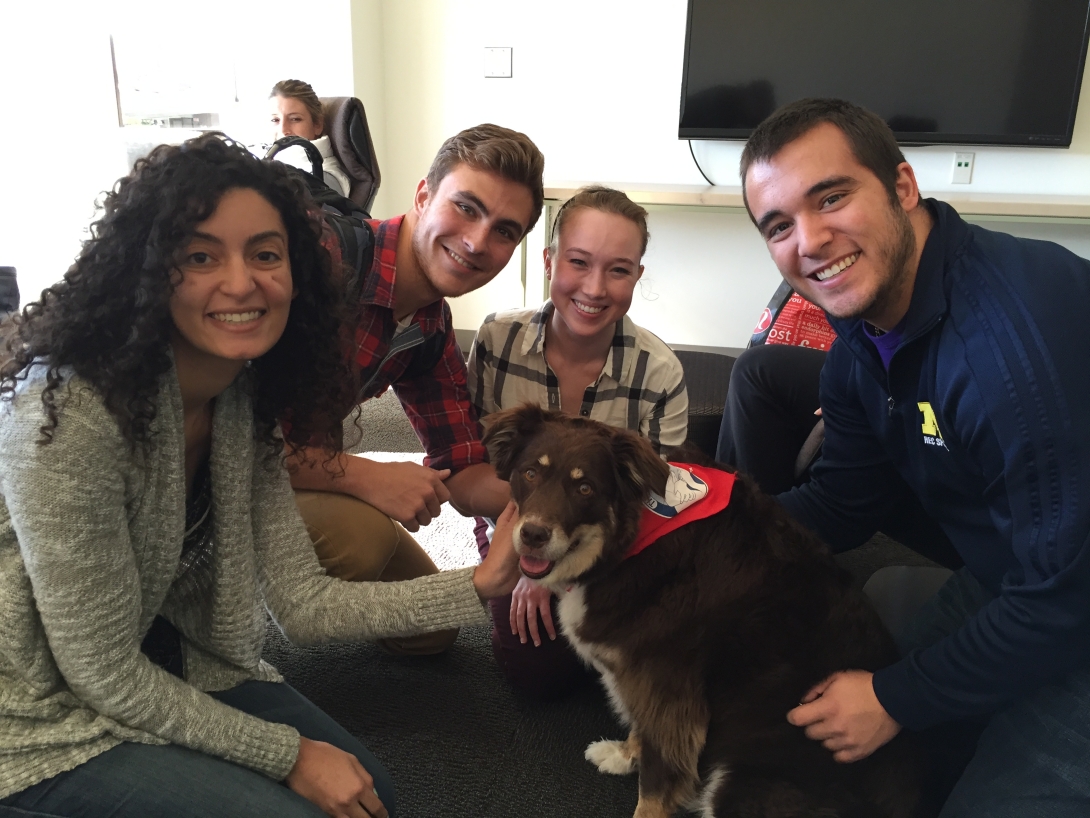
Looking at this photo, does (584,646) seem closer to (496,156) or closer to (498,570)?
(498,570)

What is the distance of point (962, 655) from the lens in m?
1.29

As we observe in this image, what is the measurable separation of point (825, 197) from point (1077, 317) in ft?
1.53

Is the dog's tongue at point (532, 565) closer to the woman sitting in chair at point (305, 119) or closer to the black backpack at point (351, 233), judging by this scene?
the black backpack at point (351, 233)

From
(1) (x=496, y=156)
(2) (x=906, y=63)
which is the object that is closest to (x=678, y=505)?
(1) (x=496, y=156)

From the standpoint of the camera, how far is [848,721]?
1.35 metres

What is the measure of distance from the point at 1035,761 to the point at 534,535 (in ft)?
3.29

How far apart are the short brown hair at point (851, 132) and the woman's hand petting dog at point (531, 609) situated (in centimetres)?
116

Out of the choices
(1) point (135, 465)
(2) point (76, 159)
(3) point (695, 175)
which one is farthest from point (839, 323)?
(2) point (76, 159)

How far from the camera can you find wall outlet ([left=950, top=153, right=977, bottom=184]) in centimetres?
413

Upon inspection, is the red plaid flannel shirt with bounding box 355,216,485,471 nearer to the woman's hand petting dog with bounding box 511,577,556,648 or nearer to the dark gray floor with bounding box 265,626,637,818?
the woman's hand petting dog with bounding box 511,577,556,648

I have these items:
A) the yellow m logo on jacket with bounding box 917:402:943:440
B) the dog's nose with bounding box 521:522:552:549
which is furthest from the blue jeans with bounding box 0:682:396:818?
the yellow m logo on jacket with bounding box 917:402:943:440

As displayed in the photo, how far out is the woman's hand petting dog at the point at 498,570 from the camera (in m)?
1.52

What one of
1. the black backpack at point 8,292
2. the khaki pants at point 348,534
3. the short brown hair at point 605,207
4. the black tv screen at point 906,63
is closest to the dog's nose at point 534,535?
the khaki pants at point 348,534

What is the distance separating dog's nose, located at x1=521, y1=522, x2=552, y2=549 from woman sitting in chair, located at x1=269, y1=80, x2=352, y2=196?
279 cm
